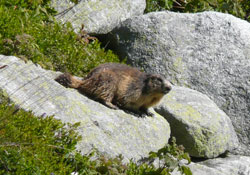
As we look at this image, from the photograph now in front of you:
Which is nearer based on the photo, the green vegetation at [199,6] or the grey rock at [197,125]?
the grey rock at [197,125]

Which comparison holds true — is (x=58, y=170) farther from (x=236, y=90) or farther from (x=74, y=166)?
(x=236, y=90)

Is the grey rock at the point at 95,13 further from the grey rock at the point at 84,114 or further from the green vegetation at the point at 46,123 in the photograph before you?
the grey rock at the point at 84,114

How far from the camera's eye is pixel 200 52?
11062 mm

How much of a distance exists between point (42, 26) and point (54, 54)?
0.74 meters

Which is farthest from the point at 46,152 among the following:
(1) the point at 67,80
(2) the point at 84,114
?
(1) the point at 67,80

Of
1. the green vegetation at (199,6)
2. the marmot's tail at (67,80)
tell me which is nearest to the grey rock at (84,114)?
the marmot's tail at (67,80)

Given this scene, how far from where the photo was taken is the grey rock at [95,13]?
1148cm

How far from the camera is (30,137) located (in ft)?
20.4

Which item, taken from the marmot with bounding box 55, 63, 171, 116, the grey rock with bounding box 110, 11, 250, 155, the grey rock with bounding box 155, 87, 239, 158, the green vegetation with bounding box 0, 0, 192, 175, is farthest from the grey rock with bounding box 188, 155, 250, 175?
the marmot with bounding box 55, 63, 171, 116

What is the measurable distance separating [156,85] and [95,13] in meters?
3.56

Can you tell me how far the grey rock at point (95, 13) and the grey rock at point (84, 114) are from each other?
309 centimetres

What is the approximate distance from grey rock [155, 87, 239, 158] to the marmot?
1.97 ft

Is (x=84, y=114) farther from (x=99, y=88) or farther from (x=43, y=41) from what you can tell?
(x=43, y=41)

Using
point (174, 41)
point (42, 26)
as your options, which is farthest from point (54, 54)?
point (174, 41)
